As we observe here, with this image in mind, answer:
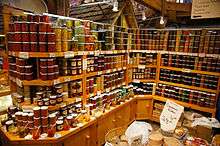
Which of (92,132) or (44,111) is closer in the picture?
(44,111)

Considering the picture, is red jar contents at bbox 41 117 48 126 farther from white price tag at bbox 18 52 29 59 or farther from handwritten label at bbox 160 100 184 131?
handwritten label at bbox 160 100 184 131

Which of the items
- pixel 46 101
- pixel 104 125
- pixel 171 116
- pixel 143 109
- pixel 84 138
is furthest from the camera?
pixel 143 109

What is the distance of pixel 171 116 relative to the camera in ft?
8.26

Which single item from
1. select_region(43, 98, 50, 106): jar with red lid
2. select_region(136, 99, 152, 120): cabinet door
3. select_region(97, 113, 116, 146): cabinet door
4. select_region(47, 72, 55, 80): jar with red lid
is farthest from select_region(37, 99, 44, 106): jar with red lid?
select_region(136, 99, 152, 120): cabinet door

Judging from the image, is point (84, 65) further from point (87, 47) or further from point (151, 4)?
point (151, 4)

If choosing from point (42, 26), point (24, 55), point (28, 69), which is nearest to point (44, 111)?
point (28, 69)

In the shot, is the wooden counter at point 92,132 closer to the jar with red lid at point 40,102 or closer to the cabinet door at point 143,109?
the cabinet door at point 143,109

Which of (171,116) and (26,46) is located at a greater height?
(26,46)

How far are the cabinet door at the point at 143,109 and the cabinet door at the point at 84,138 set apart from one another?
1699 millimetres

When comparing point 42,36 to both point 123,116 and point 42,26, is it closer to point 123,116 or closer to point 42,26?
point 42,26

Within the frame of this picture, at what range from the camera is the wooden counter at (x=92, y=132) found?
2.25 m

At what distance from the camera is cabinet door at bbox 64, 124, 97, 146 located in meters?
2.56

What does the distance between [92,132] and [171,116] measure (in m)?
1.27

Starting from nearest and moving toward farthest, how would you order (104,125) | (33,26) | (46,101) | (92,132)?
1. (33,26)
2. (46,101)
3. (92,132)
4. (104,125)
